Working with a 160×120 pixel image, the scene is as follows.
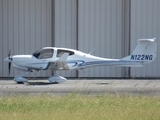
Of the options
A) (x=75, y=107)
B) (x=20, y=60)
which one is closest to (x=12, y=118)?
(x=75, y=107)

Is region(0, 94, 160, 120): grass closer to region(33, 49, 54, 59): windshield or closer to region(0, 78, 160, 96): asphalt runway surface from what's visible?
region(0, 78, 160, 96): asphalt runway surface

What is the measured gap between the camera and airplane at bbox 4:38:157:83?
24.9m

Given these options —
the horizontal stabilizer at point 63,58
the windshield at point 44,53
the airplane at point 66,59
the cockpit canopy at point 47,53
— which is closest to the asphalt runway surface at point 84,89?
the horizontal stabilizer at point 63,58

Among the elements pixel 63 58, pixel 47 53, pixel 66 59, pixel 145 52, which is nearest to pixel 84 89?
pixel 63 58

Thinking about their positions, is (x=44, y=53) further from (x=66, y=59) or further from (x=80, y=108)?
(x=80, y=108)

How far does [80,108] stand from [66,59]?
11.9m

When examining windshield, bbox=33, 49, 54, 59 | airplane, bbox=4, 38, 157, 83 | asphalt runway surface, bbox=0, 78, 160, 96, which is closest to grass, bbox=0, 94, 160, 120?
asphalt runway surface, bbox=0, 78, 160, 96

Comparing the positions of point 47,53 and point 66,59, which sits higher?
point 47,53

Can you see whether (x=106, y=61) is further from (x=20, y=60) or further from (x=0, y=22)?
(x=0, y=22)

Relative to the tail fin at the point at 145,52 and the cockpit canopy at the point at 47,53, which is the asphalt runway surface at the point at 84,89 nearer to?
the cockpit canopy at the point at 47,53

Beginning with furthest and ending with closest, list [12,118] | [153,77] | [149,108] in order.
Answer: [153,77] < [149,108] < [12,118]

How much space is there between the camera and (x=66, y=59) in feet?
80.4

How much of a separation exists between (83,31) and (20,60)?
555cm

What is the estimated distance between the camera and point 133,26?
95.0 feet
